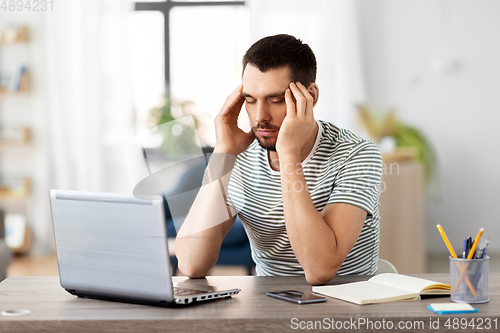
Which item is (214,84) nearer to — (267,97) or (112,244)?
(267,97)

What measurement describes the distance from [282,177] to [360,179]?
196 millimetres

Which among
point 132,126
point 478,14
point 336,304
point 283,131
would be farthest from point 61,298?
point 478,14

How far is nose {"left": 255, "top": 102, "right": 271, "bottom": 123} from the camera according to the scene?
4.20 feet

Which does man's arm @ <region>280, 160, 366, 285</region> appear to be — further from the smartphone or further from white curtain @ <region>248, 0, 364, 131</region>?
white curtain @ <region>248, 0, 364, 131</region>

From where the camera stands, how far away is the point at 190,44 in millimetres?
3895

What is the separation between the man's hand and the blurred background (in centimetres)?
225

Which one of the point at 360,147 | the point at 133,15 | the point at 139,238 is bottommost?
the point at 139,238

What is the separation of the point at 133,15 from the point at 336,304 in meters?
3.41

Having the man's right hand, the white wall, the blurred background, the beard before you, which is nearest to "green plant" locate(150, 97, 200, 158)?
the blurred background

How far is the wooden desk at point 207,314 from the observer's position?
749mm

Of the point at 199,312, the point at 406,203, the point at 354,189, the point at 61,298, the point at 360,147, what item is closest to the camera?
the point at 199,312

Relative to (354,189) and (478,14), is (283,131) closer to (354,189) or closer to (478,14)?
(354,189)

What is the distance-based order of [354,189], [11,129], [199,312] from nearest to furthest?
[199,312] → [354,189] → [11,129]

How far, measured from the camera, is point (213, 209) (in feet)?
4.12
